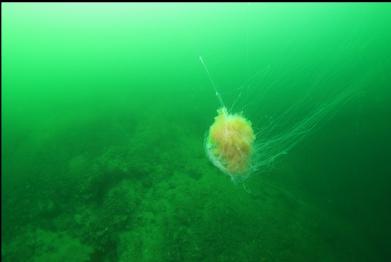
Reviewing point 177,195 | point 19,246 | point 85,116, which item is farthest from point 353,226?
point 85,116

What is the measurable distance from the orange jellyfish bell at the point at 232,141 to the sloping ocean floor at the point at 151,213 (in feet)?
4.90

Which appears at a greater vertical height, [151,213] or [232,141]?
[232,141]

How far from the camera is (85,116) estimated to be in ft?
35.9

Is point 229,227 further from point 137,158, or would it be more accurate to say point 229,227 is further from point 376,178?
point 376,178

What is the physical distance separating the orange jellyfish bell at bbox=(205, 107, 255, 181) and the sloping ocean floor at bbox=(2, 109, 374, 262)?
1493 mm

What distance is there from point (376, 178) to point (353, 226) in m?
1.80

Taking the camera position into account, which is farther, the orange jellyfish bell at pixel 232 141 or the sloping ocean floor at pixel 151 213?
the sloping ocean floor at pixel 151 213

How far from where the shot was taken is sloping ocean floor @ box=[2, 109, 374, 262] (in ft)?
19.4

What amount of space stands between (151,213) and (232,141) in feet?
8.43

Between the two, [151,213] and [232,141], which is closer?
[232,141]

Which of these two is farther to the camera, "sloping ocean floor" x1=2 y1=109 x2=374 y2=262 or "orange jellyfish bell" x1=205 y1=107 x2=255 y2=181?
"sloping ocean floor" x1=2 y1=109 x2=374 y2=262

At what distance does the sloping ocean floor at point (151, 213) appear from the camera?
5.91 meters

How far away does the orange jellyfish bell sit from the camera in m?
5.48

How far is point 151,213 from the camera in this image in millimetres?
6523
